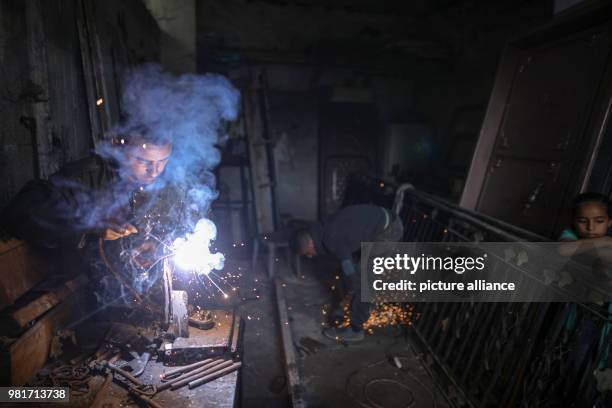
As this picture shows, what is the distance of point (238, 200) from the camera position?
398 inches

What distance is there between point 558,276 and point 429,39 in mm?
8750

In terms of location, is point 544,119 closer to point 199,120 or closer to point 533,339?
point 533,339

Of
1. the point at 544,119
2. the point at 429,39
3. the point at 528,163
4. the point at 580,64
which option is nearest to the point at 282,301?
the point at 528,163

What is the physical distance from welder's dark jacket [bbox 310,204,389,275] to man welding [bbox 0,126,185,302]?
2091 millimetres

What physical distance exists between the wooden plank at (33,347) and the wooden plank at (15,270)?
316mm

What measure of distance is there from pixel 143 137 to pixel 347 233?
3140 mm

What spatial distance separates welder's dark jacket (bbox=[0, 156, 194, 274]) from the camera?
305 centimetres

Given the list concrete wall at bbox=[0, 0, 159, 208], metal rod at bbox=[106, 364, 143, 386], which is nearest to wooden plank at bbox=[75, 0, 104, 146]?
concrete wall at bbox=[0, 0, 159, 208]

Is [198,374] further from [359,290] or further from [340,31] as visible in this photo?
[340,31]

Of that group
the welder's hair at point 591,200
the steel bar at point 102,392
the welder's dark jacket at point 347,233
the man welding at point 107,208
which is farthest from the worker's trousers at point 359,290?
the steel bar at point 102,392

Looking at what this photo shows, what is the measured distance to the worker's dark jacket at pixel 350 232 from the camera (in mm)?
5457

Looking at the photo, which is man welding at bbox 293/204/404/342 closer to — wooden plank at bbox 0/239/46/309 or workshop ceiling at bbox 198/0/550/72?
wooden plank at bbox 0/239/46/309

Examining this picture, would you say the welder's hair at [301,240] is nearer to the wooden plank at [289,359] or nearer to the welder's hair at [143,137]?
the wooden plank at [289,359]

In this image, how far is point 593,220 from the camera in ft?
11.9
